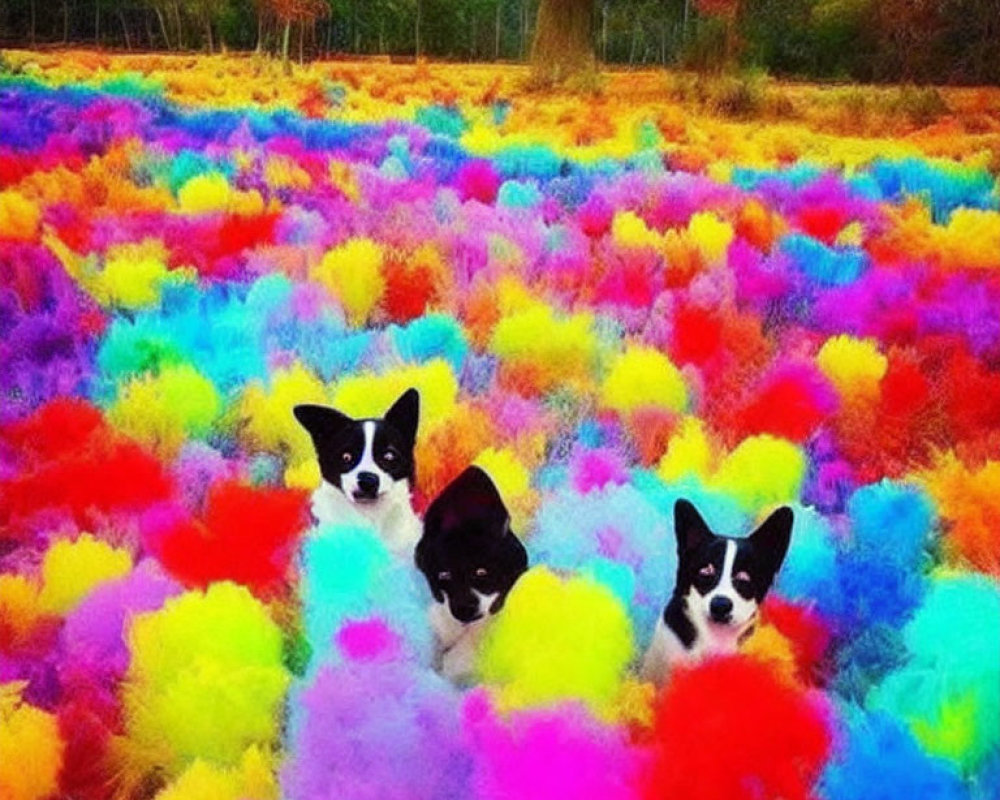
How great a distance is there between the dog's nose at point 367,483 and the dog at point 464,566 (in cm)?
6

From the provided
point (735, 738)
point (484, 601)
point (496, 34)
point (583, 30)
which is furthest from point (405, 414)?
point (496, 34)

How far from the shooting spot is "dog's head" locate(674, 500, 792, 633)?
0.61 m

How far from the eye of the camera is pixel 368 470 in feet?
2.31

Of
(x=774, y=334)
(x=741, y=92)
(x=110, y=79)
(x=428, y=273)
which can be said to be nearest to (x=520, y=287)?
(x=428, y=273)

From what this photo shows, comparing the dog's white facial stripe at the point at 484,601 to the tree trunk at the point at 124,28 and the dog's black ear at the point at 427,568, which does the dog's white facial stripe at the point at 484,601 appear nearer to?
the dog's black ear at the point at 427,568

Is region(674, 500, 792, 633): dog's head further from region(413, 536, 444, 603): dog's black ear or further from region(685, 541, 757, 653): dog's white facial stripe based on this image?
region(413, 536, 444, 603): dog's black ear

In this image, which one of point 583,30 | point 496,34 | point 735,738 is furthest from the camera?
point 496,34

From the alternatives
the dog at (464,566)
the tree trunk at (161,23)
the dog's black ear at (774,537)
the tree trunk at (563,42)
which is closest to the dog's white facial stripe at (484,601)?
the dog at (464,566)

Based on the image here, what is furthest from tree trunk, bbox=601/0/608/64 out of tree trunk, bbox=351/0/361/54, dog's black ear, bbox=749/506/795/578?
dog's black ear, bbox=749/506/795/578

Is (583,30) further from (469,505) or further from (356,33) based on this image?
(469,505)

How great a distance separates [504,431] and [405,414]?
0.15 m

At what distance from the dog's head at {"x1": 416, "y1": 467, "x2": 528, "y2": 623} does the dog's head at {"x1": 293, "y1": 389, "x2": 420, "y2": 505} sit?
66 mm

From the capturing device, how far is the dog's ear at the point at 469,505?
64cm

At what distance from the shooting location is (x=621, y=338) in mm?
1035
